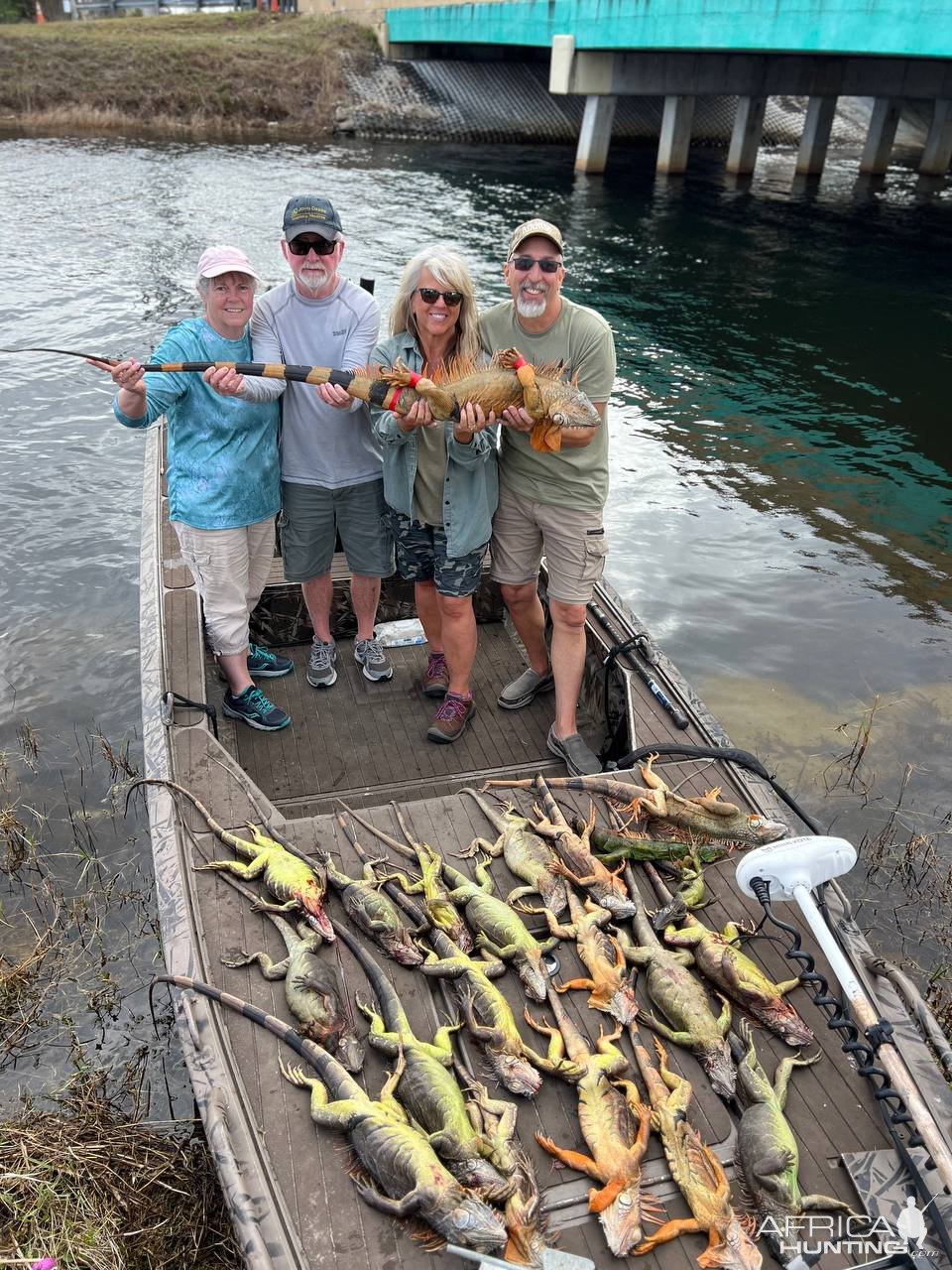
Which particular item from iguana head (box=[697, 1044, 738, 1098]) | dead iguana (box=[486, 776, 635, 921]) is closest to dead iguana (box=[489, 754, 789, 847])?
dead iguana (box=[486, 776, 635, 921])

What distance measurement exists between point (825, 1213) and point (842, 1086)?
564 millimetres

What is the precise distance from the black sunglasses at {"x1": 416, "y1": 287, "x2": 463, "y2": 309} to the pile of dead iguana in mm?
2766

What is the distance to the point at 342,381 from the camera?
5168 mm

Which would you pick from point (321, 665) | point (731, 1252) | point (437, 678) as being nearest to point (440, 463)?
point (437, 678)

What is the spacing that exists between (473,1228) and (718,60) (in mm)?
36000

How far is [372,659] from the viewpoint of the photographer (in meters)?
7.00

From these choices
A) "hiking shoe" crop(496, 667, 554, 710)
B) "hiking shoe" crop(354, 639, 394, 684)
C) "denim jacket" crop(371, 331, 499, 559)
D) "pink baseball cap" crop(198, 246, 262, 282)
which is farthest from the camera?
"hiking shoe" crop(354, 639, 394, 684)

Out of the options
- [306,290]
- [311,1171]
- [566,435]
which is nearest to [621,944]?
[311,1171]

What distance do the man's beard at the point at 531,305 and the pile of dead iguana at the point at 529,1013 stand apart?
8.74 ft

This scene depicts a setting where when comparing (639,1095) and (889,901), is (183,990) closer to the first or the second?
(639,1095)

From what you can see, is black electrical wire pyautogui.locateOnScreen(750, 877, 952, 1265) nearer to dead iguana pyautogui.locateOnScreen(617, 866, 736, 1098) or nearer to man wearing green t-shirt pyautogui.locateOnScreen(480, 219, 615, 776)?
dead iguana pyautogui.locateOnScreen(617, 866, 736, 1098)

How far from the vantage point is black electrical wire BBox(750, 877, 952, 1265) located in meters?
3.40

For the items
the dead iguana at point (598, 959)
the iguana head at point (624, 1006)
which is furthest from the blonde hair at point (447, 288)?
the iguana head at point (624, 1006)

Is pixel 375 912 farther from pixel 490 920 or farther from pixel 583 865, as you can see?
pixel 583 865
